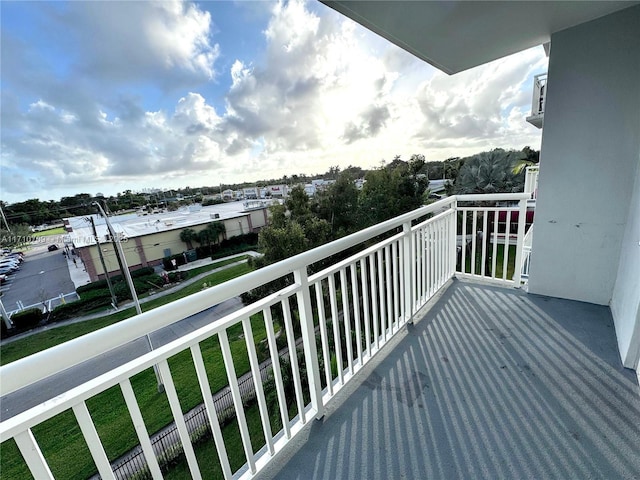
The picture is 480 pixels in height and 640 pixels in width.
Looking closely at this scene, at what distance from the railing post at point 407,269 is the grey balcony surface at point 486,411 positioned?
17 centimetres

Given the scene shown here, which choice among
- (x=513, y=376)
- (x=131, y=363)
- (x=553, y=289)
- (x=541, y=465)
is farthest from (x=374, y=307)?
(x=553, y=289)

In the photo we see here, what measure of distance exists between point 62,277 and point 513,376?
22.5 ft

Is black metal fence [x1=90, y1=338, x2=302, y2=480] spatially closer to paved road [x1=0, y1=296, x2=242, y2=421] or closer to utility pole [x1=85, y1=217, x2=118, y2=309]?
paved road [x1=0, y1=296, x2=242, y2=421]

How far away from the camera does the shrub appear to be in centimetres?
530

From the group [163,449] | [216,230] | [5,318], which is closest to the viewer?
[5,318]

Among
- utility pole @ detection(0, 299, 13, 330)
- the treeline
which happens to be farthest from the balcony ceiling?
utility pole @ detection(0, 299, 13, 330)

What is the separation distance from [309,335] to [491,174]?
1034 centimetres

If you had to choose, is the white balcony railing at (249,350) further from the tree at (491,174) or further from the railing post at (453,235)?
the tree at (491,174)

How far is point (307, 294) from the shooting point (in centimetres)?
137

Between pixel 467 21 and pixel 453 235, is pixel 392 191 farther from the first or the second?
pixel 467 21

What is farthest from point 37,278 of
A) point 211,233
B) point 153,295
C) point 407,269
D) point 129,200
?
point 211,233

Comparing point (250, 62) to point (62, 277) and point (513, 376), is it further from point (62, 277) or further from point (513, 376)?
point (513, 376)

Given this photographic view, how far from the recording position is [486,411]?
5.09 feet

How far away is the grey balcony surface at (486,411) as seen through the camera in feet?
4.25
